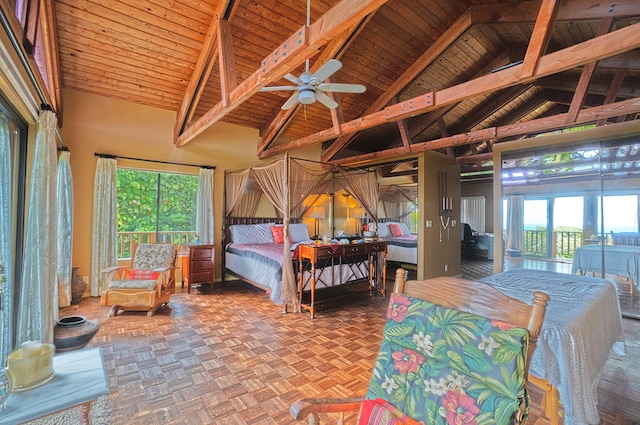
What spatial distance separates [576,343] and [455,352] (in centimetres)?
107

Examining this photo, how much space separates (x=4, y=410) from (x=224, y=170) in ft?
16.7

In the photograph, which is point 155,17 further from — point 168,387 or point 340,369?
point 340,369

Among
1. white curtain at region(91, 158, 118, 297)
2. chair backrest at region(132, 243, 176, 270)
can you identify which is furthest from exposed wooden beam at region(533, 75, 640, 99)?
white curtain at region(91, 158, 118, 297)

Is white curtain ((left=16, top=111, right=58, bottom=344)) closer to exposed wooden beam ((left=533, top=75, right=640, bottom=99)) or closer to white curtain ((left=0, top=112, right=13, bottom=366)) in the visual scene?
white curtain ((left=0, top=112, right=13, bottom=366))

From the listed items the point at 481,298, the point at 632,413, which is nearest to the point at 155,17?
the point at 481,298

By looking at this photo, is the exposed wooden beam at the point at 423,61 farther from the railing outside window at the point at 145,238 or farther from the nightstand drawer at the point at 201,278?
the nightstand drawer at the point at 201,278

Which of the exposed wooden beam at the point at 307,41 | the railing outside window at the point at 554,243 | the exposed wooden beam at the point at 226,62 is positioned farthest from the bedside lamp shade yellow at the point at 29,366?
the railing outside window at the point at 554,243

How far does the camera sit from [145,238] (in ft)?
18.0

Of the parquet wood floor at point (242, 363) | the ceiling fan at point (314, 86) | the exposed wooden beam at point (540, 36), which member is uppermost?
the exposed wooden beam at point (540, 36)

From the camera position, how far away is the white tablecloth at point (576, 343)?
1575mm

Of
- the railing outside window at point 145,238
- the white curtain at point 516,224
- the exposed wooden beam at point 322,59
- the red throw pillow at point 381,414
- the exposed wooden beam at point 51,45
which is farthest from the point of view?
the railing outside window at point 145,238

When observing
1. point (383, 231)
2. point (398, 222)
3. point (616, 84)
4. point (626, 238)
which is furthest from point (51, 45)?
point (398, 222)

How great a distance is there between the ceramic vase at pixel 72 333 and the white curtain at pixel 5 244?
1.09 ft

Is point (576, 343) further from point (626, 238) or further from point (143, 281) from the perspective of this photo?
point (143, 281)
